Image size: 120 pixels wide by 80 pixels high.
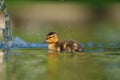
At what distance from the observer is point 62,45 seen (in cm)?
1453

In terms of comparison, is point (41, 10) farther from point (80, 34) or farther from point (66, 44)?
point (66, 44)

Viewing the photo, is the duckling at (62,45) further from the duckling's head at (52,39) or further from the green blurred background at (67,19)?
the green blurred background at (67,19)

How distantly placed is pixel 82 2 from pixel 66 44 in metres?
10.2

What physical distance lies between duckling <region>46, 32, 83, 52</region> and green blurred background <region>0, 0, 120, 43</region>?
1.19 meters

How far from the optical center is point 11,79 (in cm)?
1115

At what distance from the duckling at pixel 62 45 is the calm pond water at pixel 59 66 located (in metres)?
0.31

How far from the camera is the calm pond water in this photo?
11.4 meters

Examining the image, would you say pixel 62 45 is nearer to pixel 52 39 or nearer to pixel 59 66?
pixel 52 39

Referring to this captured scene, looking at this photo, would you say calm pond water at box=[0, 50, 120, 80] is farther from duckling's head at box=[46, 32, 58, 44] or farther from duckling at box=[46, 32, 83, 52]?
duckling's head at box=[46, 32, 58, 44]

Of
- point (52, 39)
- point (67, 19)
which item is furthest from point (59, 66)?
point (67, 19)

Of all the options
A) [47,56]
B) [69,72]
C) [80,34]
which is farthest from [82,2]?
[69,72]

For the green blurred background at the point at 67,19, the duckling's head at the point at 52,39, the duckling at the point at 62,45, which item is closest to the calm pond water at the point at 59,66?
the duckling at the point at 62,45

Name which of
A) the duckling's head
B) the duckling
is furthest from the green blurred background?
the duckling

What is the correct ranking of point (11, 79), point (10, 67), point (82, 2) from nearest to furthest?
1. point (11, 79)
2. point (10, 67)
3. point (82, 2)
